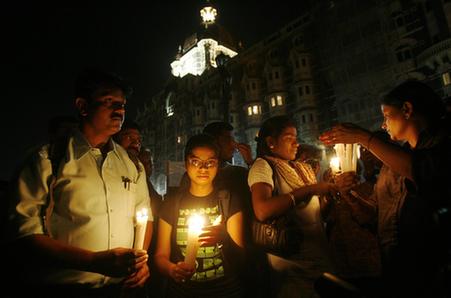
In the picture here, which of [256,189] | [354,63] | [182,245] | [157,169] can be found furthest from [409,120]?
[157,169]

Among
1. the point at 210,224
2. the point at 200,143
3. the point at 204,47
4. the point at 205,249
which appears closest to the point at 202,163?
the point at 200,143

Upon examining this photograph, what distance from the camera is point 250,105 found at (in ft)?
133

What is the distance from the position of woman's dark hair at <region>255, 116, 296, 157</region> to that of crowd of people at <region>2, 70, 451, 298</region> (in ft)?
0.05

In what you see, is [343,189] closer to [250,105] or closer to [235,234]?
[235,234]

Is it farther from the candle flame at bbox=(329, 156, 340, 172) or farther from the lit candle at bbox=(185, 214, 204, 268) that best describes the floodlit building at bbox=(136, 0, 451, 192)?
the lit candle at bbox=(185, 214, 204, 268)

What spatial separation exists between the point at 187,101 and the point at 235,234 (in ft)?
168

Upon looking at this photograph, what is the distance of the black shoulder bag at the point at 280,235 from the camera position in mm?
2797

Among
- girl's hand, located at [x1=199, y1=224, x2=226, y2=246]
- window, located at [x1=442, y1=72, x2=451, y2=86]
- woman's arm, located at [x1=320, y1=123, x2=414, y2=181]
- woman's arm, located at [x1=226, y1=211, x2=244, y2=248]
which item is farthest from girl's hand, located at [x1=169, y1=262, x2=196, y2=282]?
window, located at [x1=442, y1=72, x2=451, y2=86]

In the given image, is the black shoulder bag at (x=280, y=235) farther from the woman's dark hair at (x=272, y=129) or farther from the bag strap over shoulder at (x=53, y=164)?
the bag strap over shoulder at (x=53, y=164)

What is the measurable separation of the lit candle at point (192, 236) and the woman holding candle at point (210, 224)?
1.36ft

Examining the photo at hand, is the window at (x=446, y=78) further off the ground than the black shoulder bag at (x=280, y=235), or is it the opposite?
the window at (x=446, y=78)

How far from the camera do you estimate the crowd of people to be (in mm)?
1961

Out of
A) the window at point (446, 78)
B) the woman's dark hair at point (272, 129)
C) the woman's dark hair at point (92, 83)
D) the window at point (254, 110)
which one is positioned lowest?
the woman's dark hair at point (272, 129)

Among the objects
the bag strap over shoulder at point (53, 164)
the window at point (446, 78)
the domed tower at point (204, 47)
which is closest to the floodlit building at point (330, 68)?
A: the window at point (446, 78)
